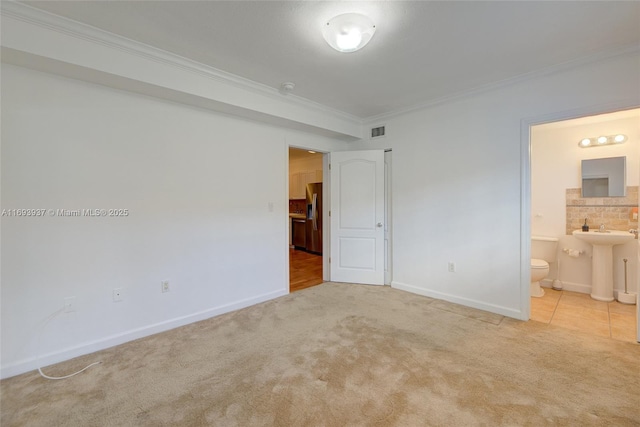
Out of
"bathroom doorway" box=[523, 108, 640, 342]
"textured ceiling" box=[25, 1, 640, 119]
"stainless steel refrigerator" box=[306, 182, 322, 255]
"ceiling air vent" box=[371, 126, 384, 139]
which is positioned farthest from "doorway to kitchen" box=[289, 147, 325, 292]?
"bathroom doorway" box=[523, 108, 640, 342]

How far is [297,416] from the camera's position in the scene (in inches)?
62.7

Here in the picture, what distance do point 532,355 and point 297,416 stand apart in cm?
194

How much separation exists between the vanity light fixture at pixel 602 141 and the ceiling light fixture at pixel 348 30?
368cm

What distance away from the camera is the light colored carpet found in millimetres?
1604

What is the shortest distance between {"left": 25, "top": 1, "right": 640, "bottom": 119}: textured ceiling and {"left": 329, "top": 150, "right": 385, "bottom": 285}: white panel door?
4.53 feet

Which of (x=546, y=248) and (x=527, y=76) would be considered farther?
(x=546, y=248)

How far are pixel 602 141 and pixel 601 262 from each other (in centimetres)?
156

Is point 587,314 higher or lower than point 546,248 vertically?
lower

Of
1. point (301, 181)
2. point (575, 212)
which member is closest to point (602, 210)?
point (575, 212)

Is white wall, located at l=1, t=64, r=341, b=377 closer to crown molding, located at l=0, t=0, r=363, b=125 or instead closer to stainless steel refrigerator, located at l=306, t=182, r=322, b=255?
crown molding, located at l=0, t=0, r=363, b=125

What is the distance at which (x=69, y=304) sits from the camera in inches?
87.9

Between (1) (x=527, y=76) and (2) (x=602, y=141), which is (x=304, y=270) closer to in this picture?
(1) (x=527, y=76)

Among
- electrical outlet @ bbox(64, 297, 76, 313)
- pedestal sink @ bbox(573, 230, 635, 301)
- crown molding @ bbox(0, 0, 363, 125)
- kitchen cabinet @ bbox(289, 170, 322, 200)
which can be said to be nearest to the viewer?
crown molding @ bbox(0, 0, 363, 125)

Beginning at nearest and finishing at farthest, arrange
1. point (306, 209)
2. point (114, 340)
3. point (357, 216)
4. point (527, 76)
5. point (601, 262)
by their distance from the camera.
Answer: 1. point (114, 340)
2. point (527, 76)
3. point (601, 262)
4. point (357, 216)
5. point (306, 209)
